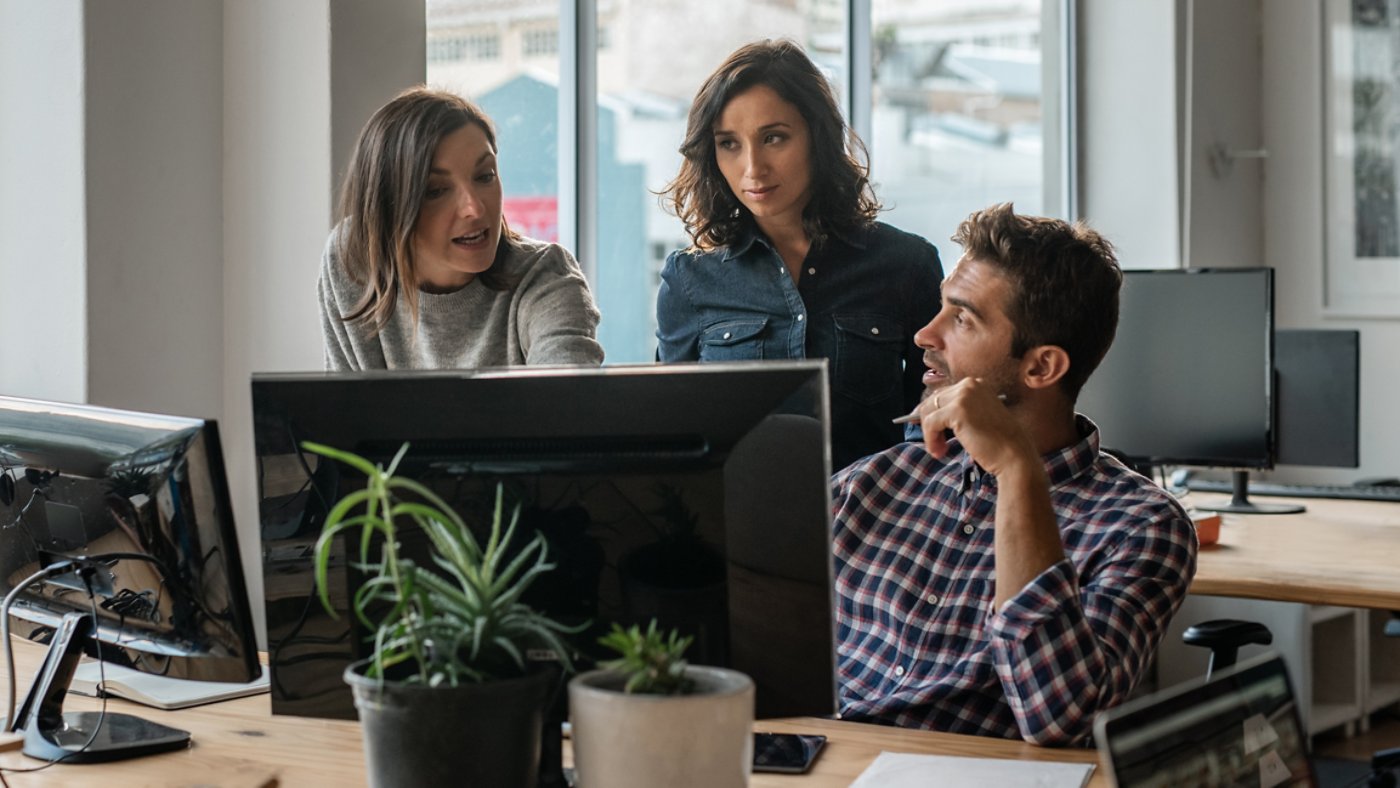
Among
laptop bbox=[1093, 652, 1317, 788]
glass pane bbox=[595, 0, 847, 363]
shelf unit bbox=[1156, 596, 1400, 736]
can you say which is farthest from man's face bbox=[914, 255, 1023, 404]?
shelf unit bbox=[1156, 596, 1400, 736]

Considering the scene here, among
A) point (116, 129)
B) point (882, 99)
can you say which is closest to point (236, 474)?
point (116, 129)

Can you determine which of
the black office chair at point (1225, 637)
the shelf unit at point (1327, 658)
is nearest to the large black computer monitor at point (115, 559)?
the black office chair at point (1225, 637)

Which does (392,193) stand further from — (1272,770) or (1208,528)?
(1208,528)

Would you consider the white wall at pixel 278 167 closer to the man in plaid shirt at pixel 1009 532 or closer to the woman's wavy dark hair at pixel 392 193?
the woman's wavy dark hair at pixel 392 193

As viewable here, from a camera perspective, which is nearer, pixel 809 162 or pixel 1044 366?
pixel 1044 366

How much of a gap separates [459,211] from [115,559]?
0.83 meters

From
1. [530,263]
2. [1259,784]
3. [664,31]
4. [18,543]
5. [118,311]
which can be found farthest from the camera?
[664,31]

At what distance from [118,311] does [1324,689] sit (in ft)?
10.3

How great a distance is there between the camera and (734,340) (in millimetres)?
2480

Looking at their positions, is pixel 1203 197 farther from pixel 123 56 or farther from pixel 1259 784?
pixel 1259 784

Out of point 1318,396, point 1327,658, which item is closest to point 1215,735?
point 1318,396

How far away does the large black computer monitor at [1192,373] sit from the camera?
2.95m

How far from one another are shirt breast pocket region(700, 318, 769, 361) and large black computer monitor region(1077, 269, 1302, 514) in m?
0.85

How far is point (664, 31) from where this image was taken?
12.5 ft
